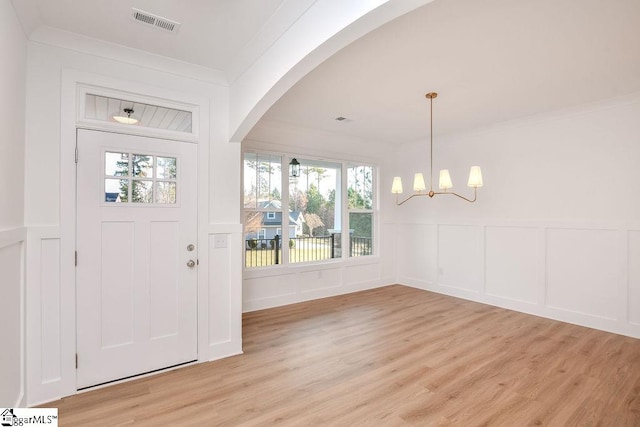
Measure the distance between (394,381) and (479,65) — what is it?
2884 millimetres

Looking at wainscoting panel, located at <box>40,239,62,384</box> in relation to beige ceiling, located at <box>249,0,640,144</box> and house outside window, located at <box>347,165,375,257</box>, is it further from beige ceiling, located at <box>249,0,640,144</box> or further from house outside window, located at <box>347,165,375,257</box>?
house outside window, located at <box>347,165,375,257</box>

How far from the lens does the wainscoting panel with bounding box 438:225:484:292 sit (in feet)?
16.5

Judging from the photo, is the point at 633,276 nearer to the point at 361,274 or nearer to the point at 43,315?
the point at 361,274

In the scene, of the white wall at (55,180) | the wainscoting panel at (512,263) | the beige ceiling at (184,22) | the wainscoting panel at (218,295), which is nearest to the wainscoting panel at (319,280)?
the wainscoting panel at (218,295)

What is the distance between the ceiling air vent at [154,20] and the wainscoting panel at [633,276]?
16.7 ft

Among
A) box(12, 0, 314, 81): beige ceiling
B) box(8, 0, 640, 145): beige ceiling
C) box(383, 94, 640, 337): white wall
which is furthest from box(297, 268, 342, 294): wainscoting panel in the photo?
Answer: box(12, 0, 314, 81): beige ceiling

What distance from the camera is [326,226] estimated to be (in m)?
5.42

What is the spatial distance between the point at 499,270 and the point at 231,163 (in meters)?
4.17

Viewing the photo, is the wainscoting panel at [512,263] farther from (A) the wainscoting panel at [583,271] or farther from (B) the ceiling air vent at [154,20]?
(B) the ceiling air vent at [154,20]

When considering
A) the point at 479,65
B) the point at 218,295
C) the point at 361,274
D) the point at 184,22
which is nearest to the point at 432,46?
the point at 479,65

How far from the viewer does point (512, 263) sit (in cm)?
462

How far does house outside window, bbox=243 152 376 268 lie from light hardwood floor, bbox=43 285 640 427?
4.02 feet

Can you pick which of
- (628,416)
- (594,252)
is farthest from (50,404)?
(594,252)

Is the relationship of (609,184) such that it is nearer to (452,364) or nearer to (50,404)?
(452,364)
